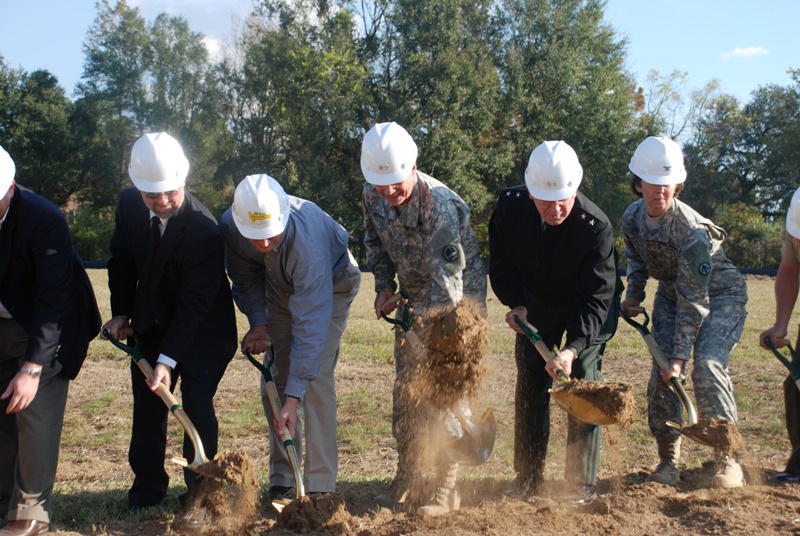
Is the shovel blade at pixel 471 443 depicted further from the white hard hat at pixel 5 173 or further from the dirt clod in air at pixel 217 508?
the white hard hat at pixel 5 173

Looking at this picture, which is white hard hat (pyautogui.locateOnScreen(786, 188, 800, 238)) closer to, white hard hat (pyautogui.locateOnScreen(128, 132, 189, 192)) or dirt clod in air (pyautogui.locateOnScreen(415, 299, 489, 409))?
dirt clod in air (pyautogui.locateOnScreen(415, 299, 489, 409))

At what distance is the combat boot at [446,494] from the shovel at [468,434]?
0.27 feet

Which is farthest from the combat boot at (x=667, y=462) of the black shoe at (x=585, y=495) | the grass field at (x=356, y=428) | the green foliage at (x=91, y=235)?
the green foliage at (x=91, y=235)

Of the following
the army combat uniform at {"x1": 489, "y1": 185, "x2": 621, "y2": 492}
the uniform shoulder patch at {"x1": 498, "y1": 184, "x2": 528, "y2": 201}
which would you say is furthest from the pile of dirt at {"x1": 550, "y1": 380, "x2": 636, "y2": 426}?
the uniform shoulder patch at {"x1": 498, "y1": 184, "x2": 528, "y2": 201}

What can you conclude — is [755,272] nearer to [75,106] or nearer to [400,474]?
[400,474]

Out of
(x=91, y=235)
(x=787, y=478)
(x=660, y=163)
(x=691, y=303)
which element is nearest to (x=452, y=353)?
(x=691, y=303)

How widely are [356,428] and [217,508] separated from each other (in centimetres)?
254

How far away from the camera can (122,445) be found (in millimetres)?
6312

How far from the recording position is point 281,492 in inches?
195

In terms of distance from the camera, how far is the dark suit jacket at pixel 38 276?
164 inches

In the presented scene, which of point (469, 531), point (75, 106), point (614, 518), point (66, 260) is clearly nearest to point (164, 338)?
point (66, 260)

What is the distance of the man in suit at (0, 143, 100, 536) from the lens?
4133 millimetres

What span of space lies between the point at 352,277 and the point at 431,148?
2847 cm

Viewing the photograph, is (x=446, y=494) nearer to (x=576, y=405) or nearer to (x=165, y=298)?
(x=576, y=405)
